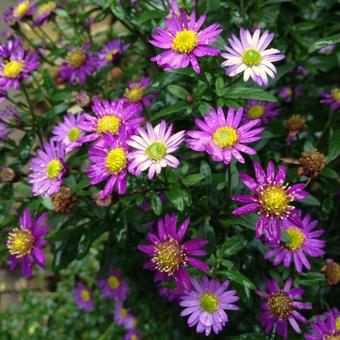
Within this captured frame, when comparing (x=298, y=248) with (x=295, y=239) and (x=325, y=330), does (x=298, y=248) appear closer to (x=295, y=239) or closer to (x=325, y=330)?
(x=295, y=239)

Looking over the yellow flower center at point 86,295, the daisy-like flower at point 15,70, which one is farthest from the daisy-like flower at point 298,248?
the yellow flower center at point 86,295

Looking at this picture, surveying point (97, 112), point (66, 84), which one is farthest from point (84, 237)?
point (66, 84)

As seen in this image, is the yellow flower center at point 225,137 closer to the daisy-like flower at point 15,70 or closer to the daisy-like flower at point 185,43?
the daisy-like flower at point 185,43

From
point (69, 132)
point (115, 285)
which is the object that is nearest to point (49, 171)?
point (69, 132)

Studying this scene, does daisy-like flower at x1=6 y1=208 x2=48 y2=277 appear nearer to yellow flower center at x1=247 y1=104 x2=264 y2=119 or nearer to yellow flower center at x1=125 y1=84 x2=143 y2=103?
yellow flower center at x1=125 y1=84 x2=143 y2=103

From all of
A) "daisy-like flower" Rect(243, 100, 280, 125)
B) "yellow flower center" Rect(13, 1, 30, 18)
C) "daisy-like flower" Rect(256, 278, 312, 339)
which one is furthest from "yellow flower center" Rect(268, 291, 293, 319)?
"yellow flower center" Rect(13, 1, 30, 18)

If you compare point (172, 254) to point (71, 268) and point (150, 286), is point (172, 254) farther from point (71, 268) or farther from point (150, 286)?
point (71, 268)

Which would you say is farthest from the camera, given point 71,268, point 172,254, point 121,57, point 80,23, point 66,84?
point 71,268
